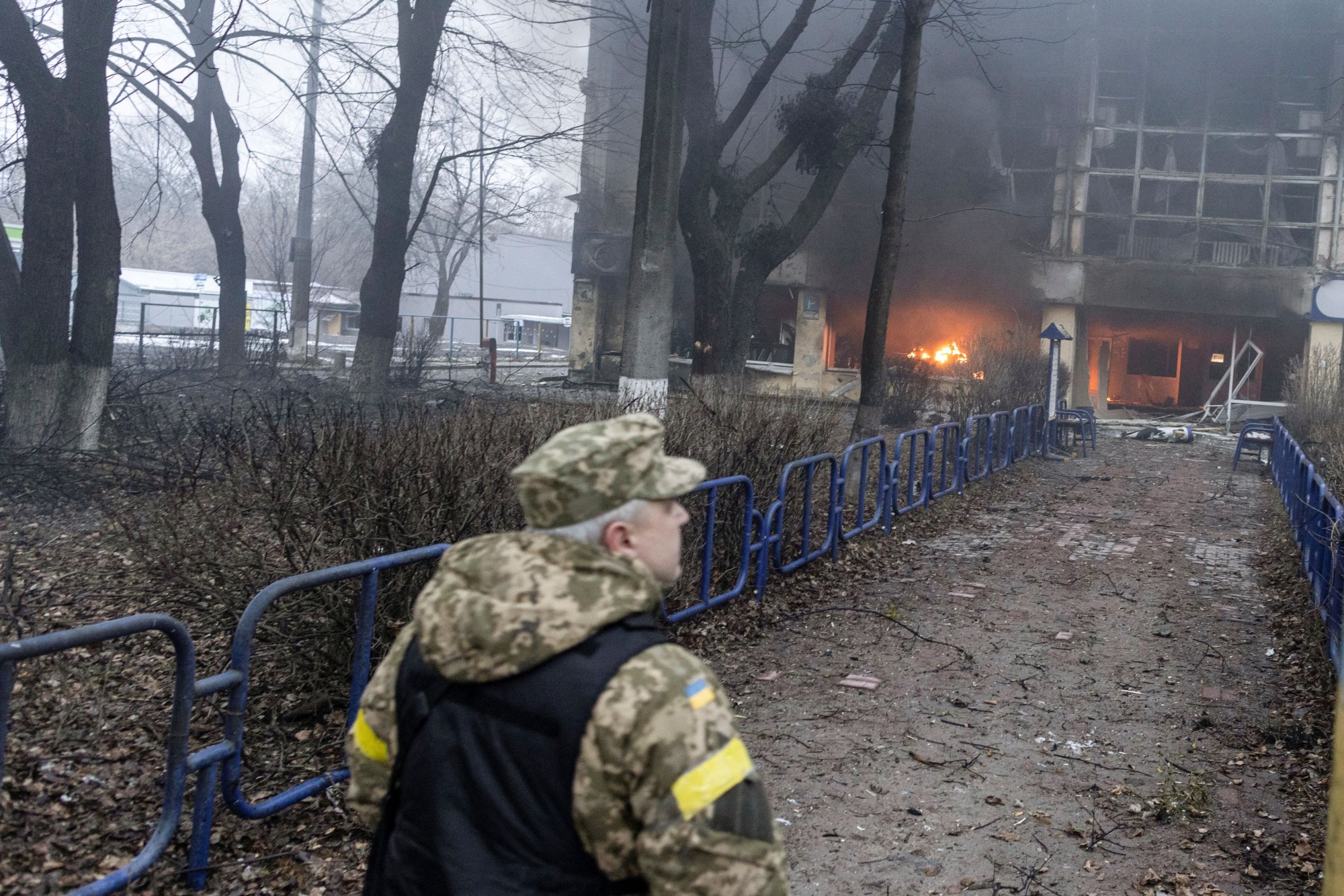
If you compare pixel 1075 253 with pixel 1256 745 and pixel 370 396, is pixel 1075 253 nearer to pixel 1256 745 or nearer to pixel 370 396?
pixel 370 396

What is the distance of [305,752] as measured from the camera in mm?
4742

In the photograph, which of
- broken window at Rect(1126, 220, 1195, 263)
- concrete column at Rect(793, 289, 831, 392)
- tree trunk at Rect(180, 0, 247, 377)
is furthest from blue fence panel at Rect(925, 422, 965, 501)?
broken window at Rect(1126, 220, 1195, 263)

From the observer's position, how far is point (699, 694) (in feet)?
5.72

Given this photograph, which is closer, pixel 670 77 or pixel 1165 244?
pixel 670 77

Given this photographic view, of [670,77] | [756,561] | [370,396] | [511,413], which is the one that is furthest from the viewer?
[370,396]

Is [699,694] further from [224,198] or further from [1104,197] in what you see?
[1104,197]

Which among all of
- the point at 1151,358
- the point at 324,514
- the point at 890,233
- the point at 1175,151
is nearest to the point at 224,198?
the point at 890,233

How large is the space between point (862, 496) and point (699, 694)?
8.16m

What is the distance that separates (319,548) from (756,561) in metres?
3.55

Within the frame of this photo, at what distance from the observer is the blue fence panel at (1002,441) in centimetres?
1557

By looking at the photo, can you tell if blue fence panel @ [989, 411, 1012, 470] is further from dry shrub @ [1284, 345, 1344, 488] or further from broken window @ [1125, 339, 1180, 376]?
broken window @ [1125, 339, 1180, 376]

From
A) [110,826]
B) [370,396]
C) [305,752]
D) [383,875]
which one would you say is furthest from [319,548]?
[370,396]

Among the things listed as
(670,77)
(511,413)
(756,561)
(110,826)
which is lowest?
(110,826)

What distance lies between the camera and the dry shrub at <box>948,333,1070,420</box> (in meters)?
17.4
